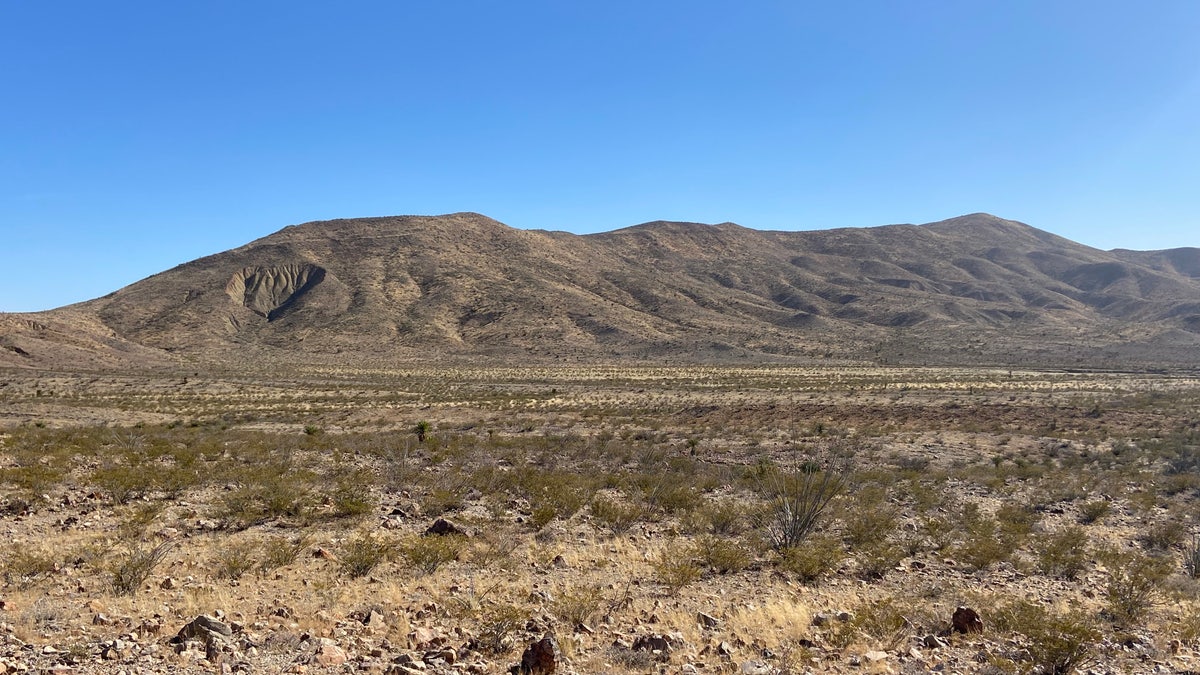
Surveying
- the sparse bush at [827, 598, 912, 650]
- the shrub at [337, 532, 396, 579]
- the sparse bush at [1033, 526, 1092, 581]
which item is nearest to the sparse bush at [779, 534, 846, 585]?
the sparse bush at [827, 598, 912, 650]

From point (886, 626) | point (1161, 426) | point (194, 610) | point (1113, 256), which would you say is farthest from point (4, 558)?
point (1113, 256)

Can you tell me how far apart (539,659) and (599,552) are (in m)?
3.95

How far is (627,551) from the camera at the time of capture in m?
9.88

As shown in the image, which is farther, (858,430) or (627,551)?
(858,430)

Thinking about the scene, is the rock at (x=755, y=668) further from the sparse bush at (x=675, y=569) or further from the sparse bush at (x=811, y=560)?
the sparse bush at (x=811, y=560)

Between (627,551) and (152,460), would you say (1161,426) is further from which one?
(152,460)

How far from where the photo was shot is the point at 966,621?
6.93 m

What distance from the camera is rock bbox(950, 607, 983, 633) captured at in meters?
6.87

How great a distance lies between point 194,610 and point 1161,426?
3251 centimetres

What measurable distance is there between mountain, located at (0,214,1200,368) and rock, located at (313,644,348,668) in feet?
232

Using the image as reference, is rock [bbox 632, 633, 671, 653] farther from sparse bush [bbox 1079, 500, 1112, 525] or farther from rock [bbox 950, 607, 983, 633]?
sparse bush [bbox 1079, 500, 1112, 525]

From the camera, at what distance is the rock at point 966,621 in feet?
22.5

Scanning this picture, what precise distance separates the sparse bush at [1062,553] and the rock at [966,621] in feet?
10.2

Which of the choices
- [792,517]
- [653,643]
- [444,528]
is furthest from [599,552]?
[653,643]
